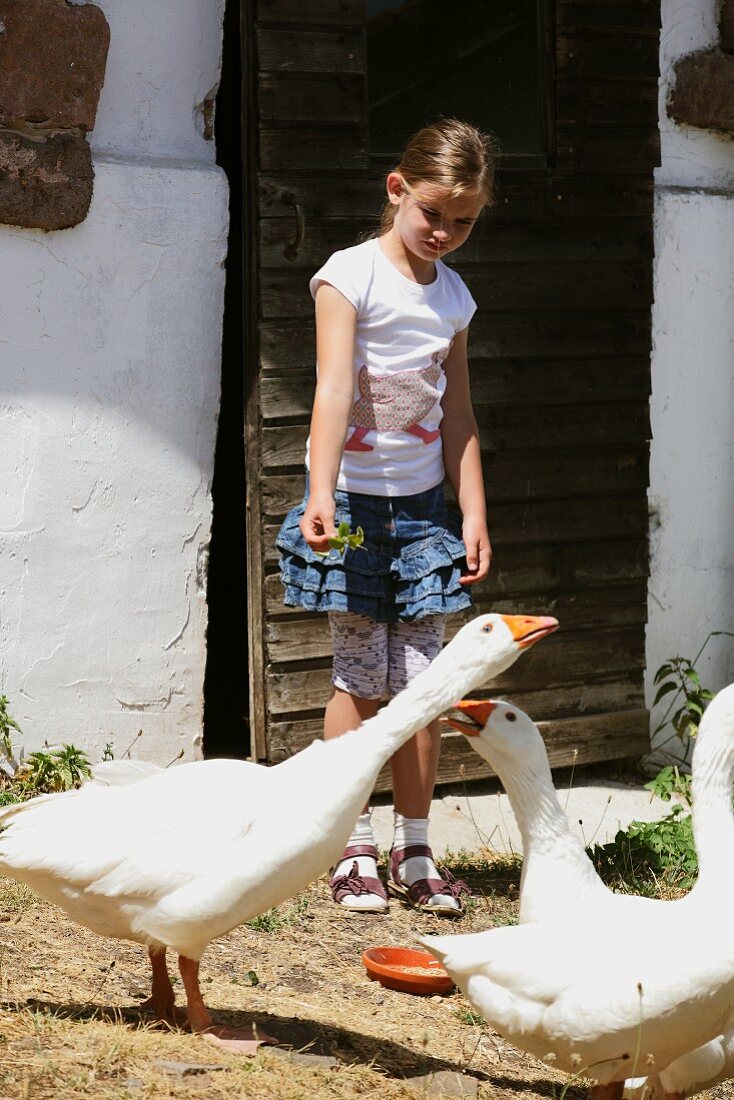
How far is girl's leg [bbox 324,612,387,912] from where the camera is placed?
12.9ft

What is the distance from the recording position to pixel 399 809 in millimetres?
4031

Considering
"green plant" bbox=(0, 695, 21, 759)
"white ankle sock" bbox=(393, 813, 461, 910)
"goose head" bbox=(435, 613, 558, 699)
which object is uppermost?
"goose head" bbox=(435, 613, 558, 699)

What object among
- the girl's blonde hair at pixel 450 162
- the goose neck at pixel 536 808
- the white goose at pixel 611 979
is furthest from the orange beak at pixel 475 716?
the girl's blonde hair at pixel 450 162

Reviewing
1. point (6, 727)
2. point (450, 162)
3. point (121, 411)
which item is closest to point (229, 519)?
point (121, 411)

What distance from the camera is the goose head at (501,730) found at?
9.90 ft

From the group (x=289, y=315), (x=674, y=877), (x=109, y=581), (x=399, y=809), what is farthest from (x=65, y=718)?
(x=674, y=877)

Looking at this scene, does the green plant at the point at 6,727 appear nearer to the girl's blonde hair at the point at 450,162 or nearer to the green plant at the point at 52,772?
the green plant at the point at 52,772

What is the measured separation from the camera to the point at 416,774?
157 inches

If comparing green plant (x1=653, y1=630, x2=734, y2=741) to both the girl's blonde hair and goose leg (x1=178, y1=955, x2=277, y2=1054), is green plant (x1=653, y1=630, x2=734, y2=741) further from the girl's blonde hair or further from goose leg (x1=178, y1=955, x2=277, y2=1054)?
goose leg (x1=178, y1=955, x2=277, y2=1054)

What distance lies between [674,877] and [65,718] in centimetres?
218

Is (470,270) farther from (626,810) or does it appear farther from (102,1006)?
(102,1006)

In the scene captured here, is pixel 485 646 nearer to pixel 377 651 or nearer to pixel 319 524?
pixel 319 524

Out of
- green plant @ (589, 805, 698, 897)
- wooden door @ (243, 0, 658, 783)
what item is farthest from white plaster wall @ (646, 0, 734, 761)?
green plant @ (589, 805, 698, 897)

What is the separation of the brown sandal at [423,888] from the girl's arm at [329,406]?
110 cm
